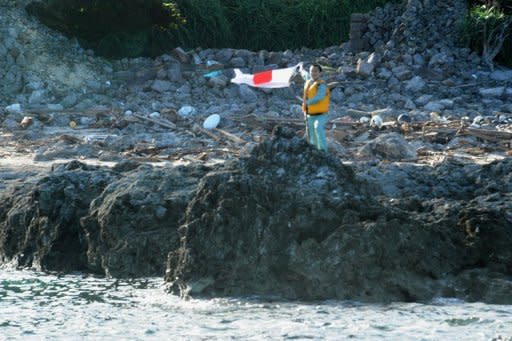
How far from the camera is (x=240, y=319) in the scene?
741 centimetres

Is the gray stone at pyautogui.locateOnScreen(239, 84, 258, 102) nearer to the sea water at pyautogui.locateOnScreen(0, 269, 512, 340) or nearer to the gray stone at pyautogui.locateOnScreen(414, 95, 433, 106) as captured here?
the gray stone at pyautogui.locateOnScreen(414, 95, 433, 106)

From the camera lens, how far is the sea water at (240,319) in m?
7.11

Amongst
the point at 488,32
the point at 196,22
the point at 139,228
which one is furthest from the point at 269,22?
the point at 139,228

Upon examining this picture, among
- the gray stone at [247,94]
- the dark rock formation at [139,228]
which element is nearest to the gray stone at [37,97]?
the gray stone at [247,94]

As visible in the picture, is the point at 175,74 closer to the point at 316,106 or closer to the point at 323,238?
the point at 316,106

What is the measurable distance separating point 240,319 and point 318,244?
33.8 inches

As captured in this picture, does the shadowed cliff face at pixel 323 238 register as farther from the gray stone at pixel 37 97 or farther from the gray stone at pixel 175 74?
the gray stone at pixel 175 74

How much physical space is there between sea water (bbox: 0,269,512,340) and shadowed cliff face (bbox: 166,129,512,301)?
0.46 feet

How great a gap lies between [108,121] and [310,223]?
10979mm

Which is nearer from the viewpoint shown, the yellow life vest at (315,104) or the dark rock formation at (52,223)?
the dark rock formation at (52,223)

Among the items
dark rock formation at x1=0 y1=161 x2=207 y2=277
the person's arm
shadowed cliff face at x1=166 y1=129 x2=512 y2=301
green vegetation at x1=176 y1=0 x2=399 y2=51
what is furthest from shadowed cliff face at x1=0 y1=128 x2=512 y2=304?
green vegetation at x1=176 y1=0 x2=399 y2=51

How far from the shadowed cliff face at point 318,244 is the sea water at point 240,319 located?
140 mm

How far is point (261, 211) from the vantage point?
25.5ft

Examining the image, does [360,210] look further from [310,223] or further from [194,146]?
[194,146]
